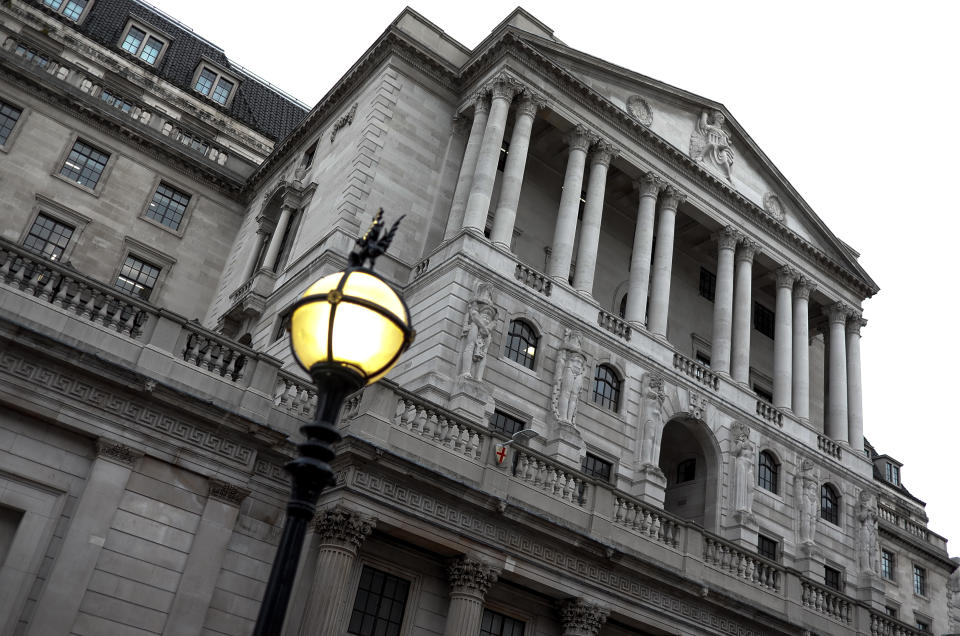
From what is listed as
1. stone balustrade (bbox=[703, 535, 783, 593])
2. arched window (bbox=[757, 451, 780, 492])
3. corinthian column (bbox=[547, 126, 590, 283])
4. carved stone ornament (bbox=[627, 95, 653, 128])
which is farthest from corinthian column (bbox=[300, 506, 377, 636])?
carved stone ornament (bbox=[627, 95, 653, 128])

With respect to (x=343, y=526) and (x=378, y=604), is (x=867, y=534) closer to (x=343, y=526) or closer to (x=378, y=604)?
(x=378, y=604)

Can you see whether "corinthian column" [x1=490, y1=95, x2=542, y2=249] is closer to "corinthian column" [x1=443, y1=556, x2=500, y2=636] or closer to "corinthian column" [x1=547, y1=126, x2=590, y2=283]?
"corinthian column" [x1=547, y1=126, x2=590, y2=283]

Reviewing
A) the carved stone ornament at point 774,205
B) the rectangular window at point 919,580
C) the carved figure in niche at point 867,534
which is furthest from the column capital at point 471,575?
the rectangular window at point 919,580

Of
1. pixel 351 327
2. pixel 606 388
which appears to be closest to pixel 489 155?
pixel 606 388

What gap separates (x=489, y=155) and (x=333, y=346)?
2568cm

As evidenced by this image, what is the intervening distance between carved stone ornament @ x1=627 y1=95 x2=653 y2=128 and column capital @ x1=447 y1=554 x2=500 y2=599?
21.8 metres

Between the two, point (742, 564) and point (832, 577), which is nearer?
point (742, 564)

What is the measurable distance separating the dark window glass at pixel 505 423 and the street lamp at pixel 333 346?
20127 mm

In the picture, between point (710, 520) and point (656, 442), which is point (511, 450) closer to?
point (656, 442)

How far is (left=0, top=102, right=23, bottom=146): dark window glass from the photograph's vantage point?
1439 inches

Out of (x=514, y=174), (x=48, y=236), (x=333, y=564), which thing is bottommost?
(x=333, y=564)

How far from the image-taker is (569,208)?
108 feet

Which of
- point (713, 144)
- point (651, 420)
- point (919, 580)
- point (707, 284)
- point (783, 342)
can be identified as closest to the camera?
point (651, 420)

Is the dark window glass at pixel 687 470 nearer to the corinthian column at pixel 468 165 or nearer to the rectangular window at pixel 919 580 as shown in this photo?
the corinthian column at pixel 468 165
